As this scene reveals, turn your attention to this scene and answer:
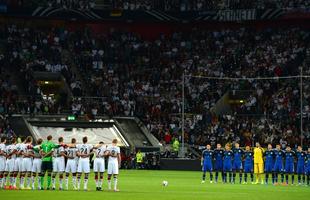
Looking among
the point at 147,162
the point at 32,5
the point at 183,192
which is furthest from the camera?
the point at 32,5

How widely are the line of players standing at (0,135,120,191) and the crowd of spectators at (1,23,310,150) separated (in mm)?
27614

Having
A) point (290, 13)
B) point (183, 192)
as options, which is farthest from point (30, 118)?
point (183, 192)

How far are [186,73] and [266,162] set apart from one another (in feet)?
93.2

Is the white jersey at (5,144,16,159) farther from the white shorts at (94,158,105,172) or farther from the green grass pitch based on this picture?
the white shorts at (94,158,105,172)

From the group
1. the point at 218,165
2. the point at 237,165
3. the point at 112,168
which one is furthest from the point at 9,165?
the point at 237,165

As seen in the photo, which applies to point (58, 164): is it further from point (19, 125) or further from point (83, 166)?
point (19, 125)

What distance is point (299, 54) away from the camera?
251ft

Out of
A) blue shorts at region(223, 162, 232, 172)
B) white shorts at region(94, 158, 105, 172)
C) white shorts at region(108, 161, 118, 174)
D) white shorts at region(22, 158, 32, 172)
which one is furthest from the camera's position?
blue shorts at region(223, 162, 232, 172)

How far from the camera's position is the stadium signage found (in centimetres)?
8156

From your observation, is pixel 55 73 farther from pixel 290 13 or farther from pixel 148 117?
pixel 290 13

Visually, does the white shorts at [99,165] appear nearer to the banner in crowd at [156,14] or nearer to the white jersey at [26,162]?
the white jersey at [26,162]

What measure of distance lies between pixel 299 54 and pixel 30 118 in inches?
951

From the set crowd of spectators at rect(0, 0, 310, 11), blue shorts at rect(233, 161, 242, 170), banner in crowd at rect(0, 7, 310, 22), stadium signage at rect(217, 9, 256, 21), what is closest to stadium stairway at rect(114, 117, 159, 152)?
banner in crowd at rect(0, 7, 310, 22)

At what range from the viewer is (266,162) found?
51.4 meters
